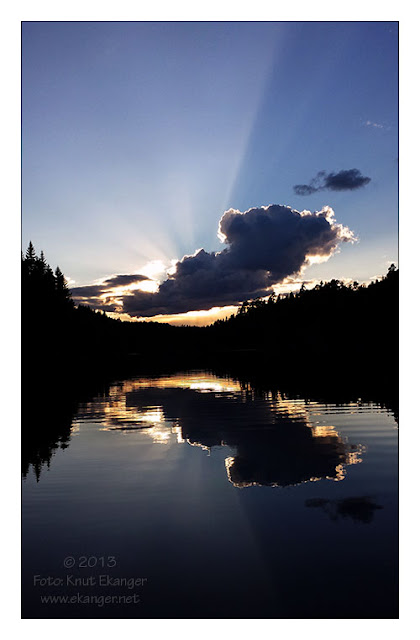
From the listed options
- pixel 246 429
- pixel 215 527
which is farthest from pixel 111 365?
pixel 215 527

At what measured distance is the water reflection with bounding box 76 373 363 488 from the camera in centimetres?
1767

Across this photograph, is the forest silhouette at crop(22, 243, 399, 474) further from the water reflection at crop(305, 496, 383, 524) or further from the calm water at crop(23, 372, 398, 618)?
the water reflection at crop(305, 496, 383, 524)

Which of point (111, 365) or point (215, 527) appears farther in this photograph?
point (111, 365)

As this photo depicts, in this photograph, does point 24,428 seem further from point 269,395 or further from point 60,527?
point 269,395

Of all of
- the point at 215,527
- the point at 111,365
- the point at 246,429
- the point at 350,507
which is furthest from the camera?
the point at 111,365

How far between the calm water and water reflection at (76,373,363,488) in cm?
14

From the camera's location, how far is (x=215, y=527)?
41.8 feet

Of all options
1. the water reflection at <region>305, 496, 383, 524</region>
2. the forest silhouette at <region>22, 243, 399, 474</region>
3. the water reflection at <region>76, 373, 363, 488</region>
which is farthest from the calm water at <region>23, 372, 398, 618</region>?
the forest silhouette at <region>22, 243, 399, 474</region>

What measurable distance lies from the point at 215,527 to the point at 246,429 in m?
13.0

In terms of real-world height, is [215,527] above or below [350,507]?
below

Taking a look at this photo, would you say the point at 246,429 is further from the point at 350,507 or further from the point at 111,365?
the point at 111,365

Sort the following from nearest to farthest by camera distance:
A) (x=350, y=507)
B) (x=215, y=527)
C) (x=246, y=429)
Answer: (x=215, y=527) → (x=350, y=507) → (x=246, y=429)
